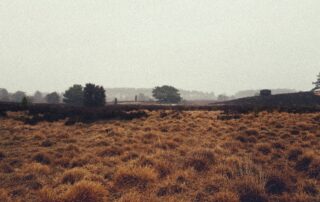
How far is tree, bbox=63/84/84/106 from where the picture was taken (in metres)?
70.0

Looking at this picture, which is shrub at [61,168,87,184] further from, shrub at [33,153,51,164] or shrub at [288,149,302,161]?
shrub at [288,149,302,161]

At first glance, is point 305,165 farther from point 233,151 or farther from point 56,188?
point 56,188

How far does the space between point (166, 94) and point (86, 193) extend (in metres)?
88.3

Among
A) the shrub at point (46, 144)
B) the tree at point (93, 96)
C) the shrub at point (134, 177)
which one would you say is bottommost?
the shrub at point (134, 177)

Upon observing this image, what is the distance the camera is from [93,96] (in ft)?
134

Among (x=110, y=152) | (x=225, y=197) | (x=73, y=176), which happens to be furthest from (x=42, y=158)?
(x=225, y=197)

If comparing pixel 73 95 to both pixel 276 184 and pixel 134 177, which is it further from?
pixel 276 184

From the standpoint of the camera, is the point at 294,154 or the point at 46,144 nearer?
the point at 294,154

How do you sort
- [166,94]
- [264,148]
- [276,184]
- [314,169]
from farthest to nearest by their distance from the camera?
[166,94] → [264,148] → [314,169] → [276,184]

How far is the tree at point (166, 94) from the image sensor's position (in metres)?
93.1

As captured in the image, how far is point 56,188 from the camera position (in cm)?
595

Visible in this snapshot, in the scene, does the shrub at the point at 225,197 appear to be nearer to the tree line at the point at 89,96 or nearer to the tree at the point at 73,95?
the tree line at the point at 89,96

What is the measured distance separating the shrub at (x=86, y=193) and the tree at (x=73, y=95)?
66705mm

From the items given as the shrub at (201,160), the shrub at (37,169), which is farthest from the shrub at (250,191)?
the shrub at (37,169)
